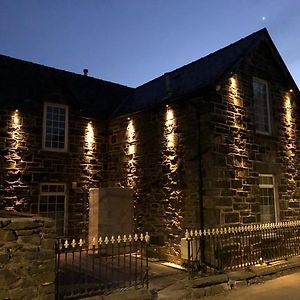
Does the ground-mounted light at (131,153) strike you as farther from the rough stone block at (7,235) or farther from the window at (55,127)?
the rough stone block at (7,235)

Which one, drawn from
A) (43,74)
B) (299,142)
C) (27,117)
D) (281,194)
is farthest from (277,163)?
(43,74)

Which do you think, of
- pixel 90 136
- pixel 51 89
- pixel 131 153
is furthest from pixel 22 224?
pixel 51 89

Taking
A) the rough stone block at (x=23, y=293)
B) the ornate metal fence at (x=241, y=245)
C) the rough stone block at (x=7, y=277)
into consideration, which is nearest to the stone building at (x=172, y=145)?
the ornate metal fence at (x=241, y=245)

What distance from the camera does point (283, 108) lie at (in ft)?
43.9

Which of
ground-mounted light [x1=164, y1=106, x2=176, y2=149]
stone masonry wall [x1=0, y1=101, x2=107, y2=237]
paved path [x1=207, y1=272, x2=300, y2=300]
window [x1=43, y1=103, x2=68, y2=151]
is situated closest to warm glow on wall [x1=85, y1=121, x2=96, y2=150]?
stone masonry wall [x1=0, y1=101, x2=107, y2=237]

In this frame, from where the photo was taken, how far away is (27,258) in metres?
5.63

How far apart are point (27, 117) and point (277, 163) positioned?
9551 millimetres

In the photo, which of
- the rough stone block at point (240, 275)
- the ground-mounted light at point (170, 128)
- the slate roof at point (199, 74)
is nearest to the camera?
the rough stone block at point (240, 275)

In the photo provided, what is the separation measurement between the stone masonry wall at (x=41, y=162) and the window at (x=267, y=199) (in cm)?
650

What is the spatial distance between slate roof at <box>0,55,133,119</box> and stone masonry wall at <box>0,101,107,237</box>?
1.59 ft

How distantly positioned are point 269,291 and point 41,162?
8.91m

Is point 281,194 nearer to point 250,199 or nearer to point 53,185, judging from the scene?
point 250,199

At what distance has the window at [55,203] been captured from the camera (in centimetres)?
1264

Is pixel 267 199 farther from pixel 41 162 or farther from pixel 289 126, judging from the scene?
pixel 41 162
